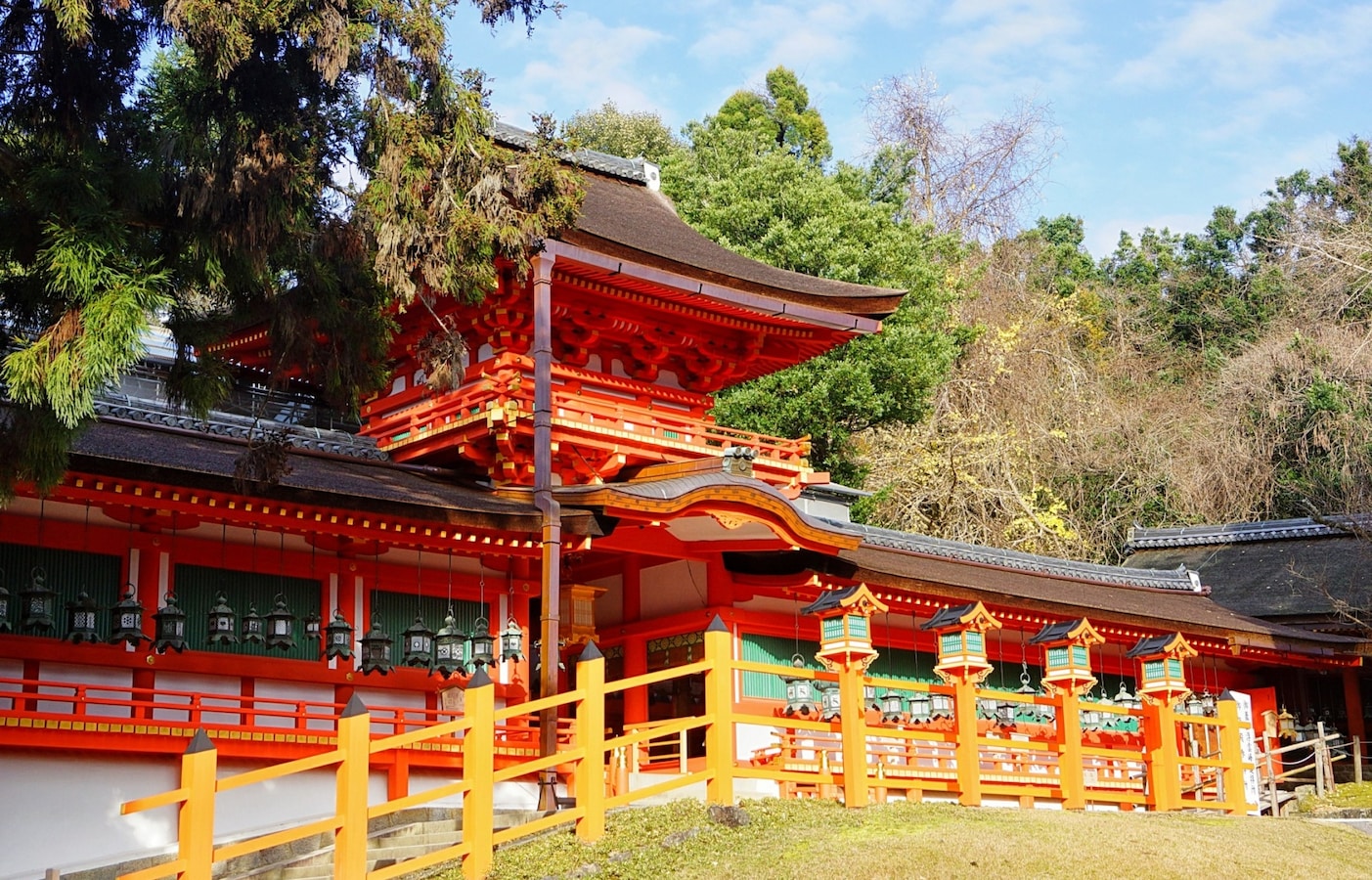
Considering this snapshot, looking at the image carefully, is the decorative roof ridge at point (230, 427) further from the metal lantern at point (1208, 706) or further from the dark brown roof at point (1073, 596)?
the metal lantern at point (1208, 706)

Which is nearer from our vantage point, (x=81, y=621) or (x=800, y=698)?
(x=81, y=621)

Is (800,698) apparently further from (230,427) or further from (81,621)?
(81,621)

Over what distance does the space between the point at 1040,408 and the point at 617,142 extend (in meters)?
14.8

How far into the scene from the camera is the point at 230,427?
60.1 feet

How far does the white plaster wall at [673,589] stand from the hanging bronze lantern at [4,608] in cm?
857

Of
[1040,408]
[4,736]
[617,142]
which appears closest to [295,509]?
[4,736]

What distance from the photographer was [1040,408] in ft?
129

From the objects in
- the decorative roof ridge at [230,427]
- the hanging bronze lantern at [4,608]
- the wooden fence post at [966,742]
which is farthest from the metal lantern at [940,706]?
the hanging bronze lantern at [4,608]

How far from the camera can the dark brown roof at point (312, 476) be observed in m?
14.6

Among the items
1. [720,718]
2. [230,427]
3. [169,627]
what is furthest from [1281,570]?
[169,627]

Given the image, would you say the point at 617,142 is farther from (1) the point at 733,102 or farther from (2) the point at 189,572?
(2) the point at 189,572

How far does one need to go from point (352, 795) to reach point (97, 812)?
15.2 feet

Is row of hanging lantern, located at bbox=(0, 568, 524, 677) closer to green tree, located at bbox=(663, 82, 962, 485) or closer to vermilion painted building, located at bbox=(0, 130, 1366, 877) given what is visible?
vermilion painted building, located at bbox=(0, 130, 1366, 877)

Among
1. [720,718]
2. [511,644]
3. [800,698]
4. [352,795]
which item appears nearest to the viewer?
[352,795]
